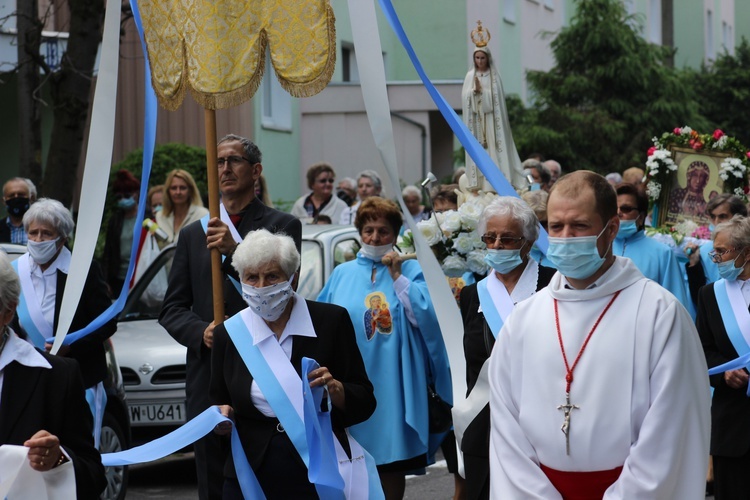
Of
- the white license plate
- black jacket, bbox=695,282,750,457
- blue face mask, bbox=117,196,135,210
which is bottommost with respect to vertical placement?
the white license plate

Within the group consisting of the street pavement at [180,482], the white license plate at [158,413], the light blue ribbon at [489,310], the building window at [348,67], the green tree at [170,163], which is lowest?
the street pavement at [180,482]

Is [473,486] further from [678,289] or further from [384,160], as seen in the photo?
[678,289]

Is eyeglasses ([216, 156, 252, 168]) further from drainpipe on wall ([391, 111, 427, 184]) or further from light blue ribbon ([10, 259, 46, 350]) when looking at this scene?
drainpipe on wall ([391, 111, 427, 184])

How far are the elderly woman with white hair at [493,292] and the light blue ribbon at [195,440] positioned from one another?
1.09 m

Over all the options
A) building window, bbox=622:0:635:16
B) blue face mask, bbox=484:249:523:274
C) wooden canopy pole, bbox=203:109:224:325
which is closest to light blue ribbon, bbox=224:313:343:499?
wooden canopy pole, bbox=203:109:224:325

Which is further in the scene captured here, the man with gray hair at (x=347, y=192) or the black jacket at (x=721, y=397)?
the man with gray hair at (x=347, y=192)

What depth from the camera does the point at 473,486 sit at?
6.34 meters

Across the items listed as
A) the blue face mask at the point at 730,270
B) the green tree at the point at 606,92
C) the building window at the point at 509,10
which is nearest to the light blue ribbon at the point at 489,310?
the blue face mask at the point at 730,270

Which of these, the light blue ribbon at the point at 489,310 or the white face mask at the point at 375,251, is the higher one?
the white face mask at the point at 375,251

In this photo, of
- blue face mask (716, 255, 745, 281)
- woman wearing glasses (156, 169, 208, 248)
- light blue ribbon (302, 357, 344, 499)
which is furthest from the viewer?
woman wearing glasses (156, 169, 208, 248)

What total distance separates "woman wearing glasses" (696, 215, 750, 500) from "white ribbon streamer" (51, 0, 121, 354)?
A: 336 cm

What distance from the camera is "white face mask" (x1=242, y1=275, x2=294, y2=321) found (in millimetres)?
5673

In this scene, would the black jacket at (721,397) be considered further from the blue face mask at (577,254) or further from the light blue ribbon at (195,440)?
the blue face mask at (577,254)

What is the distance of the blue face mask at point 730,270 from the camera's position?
7762mm
